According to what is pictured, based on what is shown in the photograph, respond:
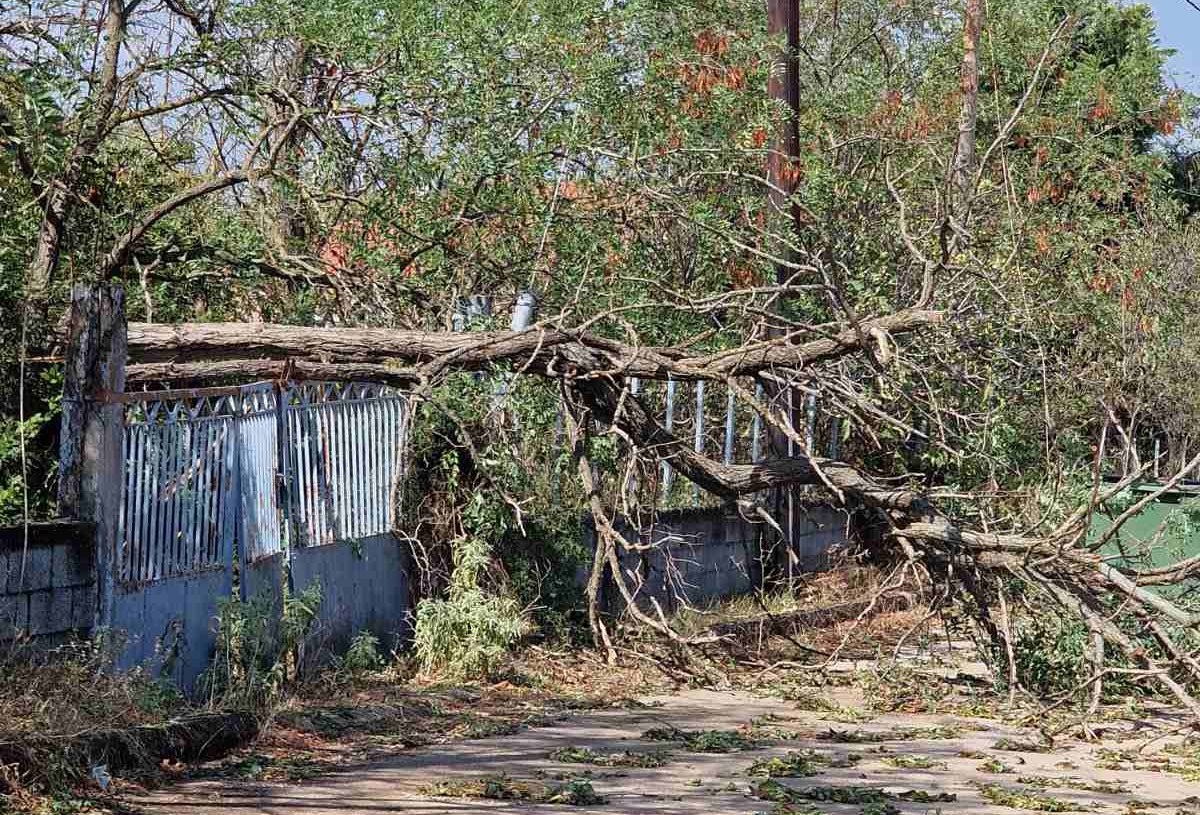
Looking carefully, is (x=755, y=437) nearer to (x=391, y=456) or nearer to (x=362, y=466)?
(x=391, y=456)

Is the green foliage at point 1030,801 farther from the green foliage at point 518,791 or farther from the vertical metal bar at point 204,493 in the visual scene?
the vertical metal bar at point 204,493

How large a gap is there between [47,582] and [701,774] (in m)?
3.68

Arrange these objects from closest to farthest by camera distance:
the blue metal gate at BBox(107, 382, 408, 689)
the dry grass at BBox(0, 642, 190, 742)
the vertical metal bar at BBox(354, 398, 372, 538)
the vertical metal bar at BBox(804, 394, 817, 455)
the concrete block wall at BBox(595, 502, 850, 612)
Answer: the dry grass at BBox(0, 642, 190, 742), the blue metal gate at BBox(107, 382, 408, 689), the vertical metal bar at BBox(354, 398, 372, 538), the concrete block wall at BBox(595, 502, 850, 612), the vertical metal bar at BBox(804, 394, 817, 455)

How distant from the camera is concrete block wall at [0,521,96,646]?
7.98 meters

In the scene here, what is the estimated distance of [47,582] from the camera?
8258mm

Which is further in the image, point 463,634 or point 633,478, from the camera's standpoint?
point 633,478

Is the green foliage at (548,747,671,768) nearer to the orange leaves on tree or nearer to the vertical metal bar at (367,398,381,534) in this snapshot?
the vertical metal bar at (367,398,381,534)

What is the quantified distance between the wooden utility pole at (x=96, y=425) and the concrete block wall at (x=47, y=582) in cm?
9

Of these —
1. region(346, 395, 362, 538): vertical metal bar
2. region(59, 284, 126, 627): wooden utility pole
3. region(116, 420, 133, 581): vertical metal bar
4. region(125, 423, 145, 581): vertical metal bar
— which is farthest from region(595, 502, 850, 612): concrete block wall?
region(59, 284, 126, 627): wooden utility pole

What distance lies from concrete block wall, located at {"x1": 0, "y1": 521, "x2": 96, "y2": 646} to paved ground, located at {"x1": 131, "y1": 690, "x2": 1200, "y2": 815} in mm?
1270

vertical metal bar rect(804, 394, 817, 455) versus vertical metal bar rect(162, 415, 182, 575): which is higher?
vertical metal bar rect(804, 394, 817, 455)

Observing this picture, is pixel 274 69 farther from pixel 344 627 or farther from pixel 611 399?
pixel 344 627

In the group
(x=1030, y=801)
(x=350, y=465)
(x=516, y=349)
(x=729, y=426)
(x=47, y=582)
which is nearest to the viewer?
(x=1030, y=801)

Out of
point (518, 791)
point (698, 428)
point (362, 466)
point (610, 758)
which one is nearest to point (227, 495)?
point (362, 466)
